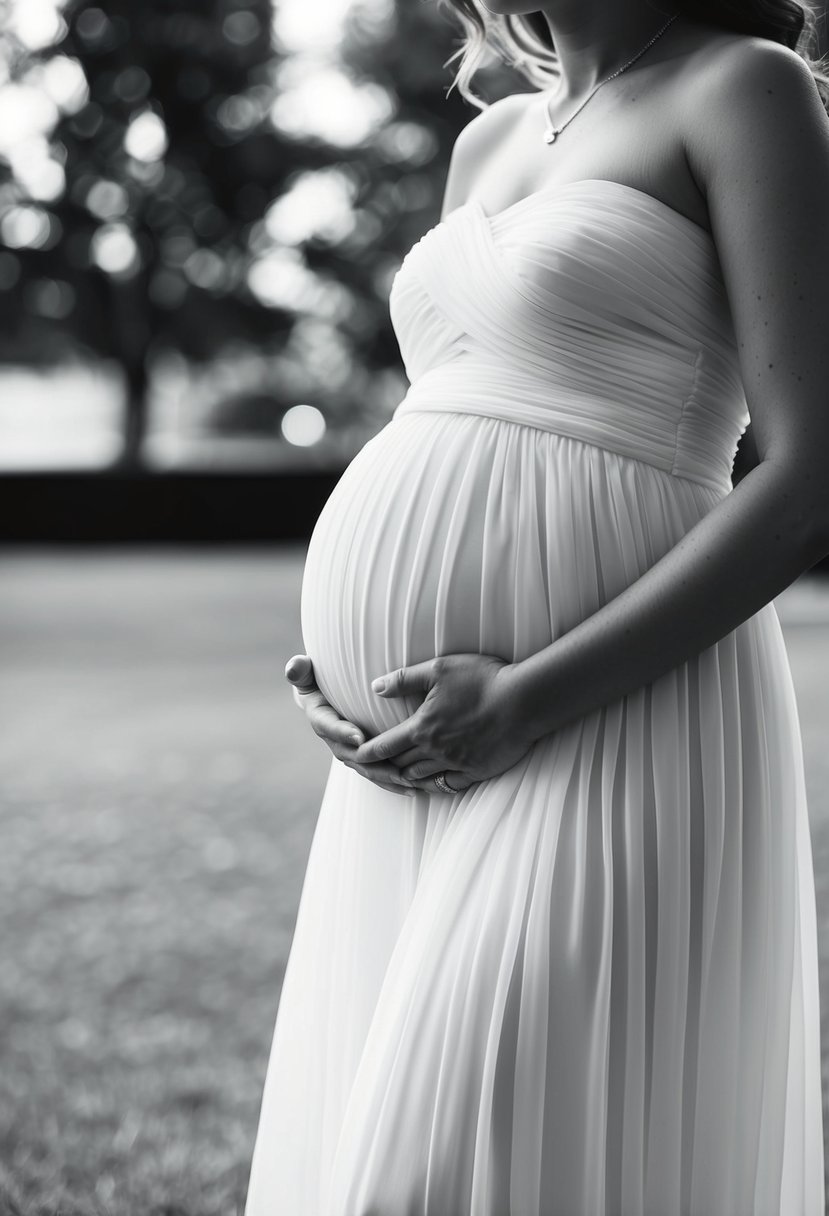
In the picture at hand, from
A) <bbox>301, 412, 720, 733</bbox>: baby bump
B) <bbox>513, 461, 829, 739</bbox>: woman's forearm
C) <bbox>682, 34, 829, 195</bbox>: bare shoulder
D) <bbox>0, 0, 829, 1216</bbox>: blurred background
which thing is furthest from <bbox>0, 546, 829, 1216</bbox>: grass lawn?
<bbox>682, 34, 829, 195</bbox>: bare shoulder

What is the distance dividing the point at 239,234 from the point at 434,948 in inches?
860

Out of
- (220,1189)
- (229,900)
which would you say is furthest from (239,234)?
(220,1189)

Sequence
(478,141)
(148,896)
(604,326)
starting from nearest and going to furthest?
1. (604,326)
2. (478,141)
3. (148,896)

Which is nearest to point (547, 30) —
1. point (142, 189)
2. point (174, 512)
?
point (174, 512)

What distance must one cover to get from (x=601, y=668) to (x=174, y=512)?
17639 millimetres

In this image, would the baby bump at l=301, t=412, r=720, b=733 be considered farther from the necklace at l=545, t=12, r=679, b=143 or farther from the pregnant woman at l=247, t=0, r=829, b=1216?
the necklace at l=545, t=12, r=679, b=143

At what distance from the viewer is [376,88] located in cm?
2144

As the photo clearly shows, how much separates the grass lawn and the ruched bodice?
1998 mm

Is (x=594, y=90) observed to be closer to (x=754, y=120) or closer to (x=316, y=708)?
(x=754, y=120)

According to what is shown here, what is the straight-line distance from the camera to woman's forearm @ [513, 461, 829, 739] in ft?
4.24

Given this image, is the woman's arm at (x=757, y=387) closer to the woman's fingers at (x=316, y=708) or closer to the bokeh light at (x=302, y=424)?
the woman's fingers at (x=316, y=708)

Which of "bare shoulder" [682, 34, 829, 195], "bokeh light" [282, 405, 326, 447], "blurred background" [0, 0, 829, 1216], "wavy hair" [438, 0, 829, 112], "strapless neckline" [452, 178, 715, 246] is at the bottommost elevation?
"bokeh light" [282, 405, 326, 447]

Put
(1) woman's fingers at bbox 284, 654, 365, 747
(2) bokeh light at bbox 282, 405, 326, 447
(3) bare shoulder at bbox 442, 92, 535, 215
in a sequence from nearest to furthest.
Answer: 1. (1) woman's fingers at bbox 284, 654, 365, 747
2. (3) bare shoulder at bbox 442, 92, 535, 215
3. (2) bokeh light at bbox 282, 405, 326, 447

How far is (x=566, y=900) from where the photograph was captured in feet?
4.35
